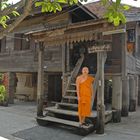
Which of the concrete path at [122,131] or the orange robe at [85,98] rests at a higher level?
the orange robe at [85,98]

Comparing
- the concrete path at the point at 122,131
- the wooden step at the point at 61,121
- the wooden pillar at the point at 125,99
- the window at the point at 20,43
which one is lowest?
the concrete path at the point at 122,131

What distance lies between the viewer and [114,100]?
11.6m

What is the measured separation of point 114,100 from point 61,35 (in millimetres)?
3473

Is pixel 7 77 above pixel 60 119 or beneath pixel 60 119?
above

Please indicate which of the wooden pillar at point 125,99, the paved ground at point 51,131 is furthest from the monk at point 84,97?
the wooden pillar at point 125,99

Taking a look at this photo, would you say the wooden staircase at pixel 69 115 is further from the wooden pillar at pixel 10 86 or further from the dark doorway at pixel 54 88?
the dark doorway at pixel 54 88

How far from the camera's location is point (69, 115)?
33.1 feet

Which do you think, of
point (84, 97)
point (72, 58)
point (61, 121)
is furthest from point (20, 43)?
point (84, 97)

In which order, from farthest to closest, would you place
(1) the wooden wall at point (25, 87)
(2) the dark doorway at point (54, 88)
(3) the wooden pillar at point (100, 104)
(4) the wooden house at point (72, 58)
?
(1) the wooden wall at point (25, 87) < (2) the dark doorway at point (54, 88) < (4) the wooden house at point (72, 58) < (3) the wooden pillar at point (100, 104)

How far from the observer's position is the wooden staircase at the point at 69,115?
9.11 metres

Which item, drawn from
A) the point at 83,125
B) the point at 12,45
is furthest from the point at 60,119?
the point at 12,45

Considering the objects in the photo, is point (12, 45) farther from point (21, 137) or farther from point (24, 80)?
point (21, 137)

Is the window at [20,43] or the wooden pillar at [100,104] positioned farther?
the window at [20,43]

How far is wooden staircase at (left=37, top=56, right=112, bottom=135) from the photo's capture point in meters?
9.11
